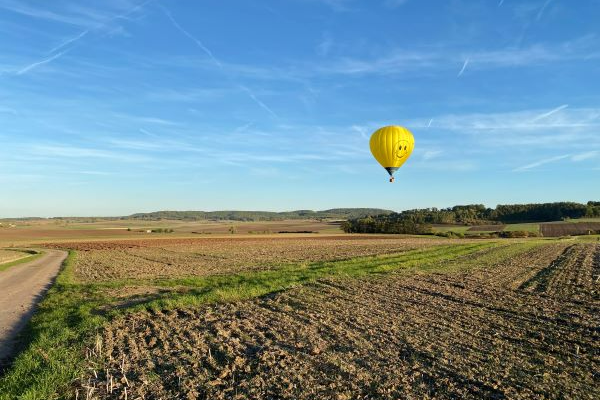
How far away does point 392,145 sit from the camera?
3064 cm

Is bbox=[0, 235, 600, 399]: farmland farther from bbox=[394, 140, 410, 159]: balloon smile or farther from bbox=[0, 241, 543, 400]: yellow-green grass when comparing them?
bbox=[394, 140, 410, 159]: balloon smile

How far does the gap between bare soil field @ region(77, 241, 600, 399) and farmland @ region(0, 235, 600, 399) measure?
0.13 ft

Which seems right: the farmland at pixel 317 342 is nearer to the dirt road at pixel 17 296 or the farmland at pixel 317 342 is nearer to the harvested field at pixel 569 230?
the dirt road at pixel 17 296

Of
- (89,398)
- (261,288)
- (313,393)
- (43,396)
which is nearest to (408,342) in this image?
(313,393)

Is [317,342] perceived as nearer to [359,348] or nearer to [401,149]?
[359,348]

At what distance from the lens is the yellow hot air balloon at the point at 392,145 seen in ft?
100

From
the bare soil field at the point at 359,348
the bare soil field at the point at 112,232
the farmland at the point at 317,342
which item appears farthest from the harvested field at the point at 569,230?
the bare soil field at the point at 359,348

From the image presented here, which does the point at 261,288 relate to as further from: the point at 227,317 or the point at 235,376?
the point at 235,376

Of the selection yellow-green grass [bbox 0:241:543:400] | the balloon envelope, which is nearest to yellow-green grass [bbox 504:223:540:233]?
yellow-green grass [bbox 0:241:543:400]

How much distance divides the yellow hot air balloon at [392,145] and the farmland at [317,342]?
1293 cm

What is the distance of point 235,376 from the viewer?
8.65 metres

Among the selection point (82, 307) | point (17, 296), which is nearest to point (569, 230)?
point (82, 307)

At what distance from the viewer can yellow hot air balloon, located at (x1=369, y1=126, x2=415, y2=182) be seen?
30.6 m

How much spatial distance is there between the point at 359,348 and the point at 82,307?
34.9ft
